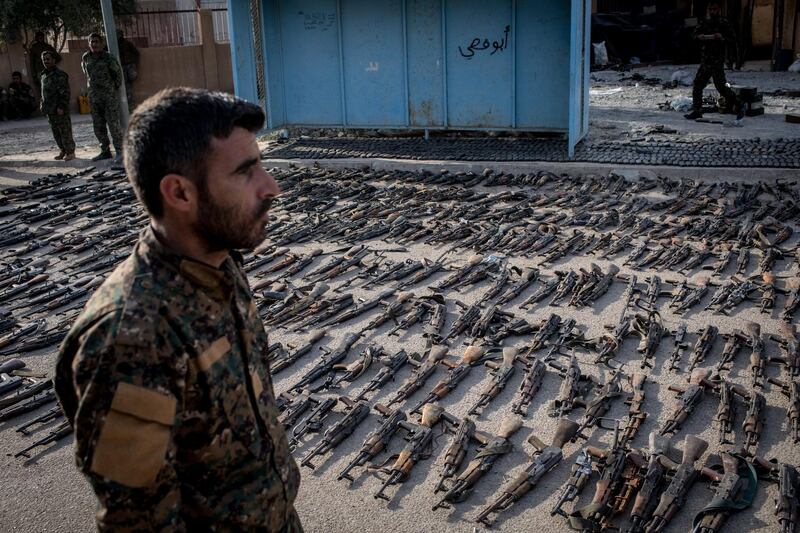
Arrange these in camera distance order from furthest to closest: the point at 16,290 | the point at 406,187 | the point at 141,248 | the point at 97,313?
1. the point at 406,187
2. the point at 16,290
3. the point at 141,248
4. the point at 97,313

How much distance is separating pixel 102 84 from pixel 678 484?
1278 centimetres

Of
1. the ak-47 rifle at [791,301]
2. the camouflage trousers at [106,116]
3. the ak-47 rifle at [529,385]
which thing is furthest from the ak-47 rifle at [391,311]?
the camouflage trousers at [106,116]

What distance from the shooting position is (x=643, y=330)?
641 centimetres

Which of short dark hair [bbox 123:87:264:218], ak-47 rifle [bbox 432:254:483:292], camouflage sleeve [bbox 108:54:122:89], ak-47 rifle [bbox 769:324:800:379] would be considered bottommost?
ak-47 rifle [bbox 769:324:800:379]

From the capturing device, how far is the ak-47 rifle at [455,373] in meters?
5.51

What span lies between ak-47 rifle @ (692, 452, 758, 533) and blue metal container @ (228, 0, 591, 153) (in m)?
8.80

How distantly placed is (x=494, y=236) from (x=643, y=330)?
2907 mm

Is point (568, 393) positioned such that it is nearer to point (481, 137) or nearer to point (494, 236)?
point (494, 236)

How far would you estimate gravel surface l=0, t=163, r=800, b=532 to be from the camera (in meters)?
4.25

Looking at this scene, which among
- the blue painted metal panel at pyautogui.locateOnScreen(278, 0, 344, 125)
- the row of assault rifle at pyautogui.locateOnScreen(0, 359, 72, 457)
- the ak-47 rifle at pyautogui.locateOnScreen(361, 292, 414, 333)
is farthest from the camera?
the blue painted metal panel at pyautogui.locateOnScreen(278, 0, 344, 125)

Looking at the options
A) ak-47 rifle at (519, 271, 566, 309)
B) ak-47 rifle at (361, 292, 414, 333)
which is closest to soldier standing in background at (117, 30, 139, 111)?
ak-47 rifle at (361, 292, 414, 333)

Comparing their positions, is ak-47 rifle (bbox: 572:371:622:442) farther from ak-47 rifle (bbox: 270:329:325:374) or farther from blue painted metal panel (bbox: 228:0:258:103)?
blue painted metal panel (bbox: 228:0:258:103)

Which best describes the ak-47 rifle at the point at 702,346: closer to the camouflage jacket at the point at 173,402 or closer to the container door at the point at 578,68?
the camouflage jacket at the point at 173,402

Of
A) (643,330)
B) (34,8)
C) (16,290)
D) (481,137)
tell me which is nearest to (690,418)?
(643,330)
